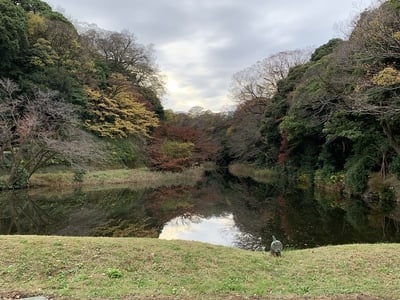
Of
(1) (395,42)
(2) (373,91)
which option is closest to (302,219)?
(2) (373,91)

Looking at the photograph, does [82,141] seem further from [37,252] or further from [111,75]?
[37,252]

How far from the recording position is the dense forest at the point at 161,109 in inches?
589

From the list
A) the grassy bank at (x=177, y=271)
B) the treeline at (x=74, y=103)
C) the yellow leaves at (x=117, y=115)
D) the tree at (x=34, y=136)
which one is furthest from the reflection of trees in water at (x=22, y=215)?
the yellow leaves at (x=117, y=115)

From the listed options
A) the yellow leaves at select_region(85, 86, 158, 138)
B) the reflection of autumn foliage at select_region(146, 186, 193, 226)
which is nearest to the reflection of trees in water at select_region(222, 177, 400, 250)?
the reflection of autumn foliage at select_region(146, 186, 193, 226)

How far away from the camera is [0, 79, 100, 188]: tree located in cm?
2064

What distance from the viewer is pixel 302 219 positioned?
48.2 ft

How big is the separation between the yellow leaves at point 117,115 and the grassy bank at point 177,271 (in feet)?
85.7

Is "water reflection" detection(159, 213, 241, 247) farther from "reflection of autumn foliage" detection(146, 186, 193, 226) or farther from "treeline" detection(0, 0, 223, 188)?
"treeline" detection(0, 0, 223, 188)

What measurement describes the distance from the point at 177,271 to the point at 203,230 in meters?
7.92

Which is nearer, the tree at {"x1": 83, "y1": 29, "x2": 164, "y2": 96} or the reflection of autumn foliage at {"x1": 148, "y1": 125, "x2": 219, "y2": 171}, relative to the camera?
the reflection of autumn foliage at {"x1": 148, "y1": 125, "x2": 219, "y2": 171}

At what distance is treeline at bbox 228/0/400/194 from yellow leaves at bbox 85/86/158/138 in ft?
37.3

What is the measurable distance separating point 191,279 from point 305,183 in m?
25.4

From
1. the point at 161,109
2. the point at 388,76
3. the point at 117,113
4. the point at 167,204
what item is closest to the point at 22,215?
the point at 167,204

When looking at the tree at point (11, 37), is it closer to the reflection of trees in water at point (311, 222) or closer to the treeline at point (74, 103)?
the treeline at point (74, 103)
